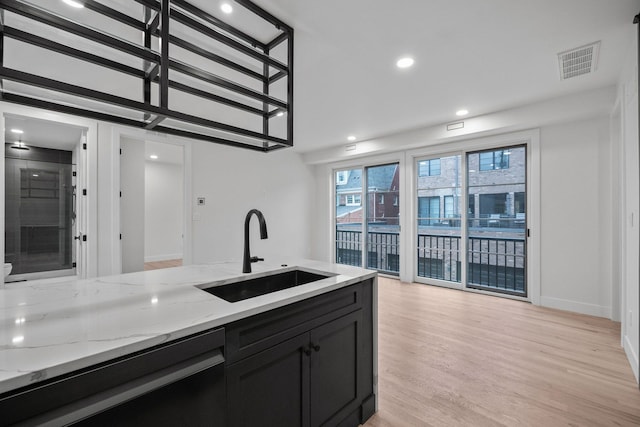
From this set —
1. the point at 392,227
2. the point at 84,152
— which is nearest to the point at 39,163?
the point at 84,152

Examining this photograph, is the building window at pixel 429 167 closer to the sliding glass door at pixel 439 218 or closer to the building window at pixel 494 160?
the sliding glass door at pixel 439 218

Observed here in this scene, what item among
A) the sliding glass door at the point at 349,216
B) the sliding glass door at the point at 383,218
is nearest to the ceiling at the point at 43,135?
the sliding glass door at the point at 349,216

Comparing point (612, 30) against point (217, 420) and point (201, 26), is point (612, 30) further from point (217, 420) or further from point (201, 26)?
point (217, 420)

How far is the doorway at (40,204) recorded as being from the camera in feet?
16.6

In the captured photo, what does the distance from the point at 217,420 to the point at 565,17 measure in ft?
10.1

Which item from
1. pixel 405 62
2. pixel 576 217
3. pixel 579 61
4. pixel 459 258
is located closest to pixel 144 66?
pixel 405 62

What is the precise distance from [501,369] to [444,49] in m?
2.62

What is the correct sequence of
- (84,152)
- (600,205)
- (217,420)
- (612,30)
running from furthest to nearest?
(84,152)
(600,205)
(612,30)
(217,420)

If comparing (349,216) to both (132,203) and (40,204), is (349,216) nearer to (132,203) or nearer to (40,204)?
(132,203)

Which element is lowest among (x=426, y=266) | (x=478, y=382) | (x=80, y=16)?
(x=478, y=382)

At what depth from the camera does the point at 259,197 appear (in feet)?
18.9

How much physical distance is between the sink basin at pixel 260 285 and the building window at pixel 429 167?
373 cm

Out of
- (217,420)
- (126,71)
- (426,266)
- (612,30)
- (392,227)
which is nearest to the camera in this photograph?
(217,420)

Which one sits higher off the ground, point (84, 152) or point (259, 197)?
point (84, 152)
